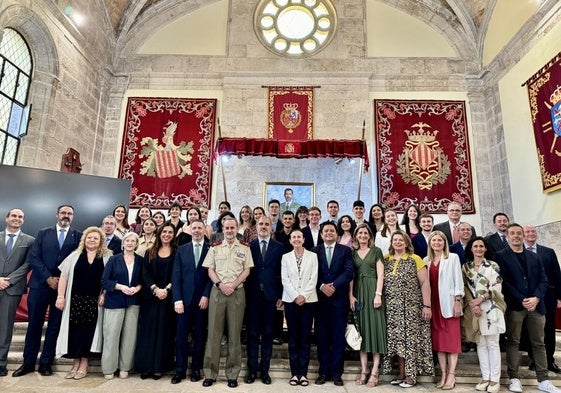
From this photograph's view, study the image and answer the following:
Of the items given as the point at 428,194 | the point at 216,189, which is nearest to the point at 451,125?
the point at 428,194

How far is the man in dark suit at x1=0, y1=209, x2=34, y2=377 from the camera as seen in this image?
3549 mm

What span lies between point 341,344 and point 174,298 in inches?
61.1

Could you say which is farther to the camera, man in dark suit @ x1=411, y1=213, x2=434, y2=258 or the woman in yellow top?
man in dark suit @ x1=411, y1=213, x2=434, y2=258

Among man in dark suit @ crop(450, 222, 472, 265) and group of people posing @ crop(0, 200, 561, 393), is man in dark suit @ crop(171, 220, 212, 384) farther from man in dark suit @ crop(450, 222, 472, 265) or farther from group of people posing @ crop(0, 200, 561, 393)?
man in dark suit @ crop(450, 222, 472, 265)

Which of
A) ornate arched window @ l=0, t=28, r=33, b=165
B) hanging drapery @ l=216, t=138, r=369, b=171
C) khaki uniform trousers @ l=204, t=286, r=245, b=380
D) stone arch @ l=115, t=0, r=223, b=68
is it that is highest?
stone arch @ l=115, t=0, r=223, b=68

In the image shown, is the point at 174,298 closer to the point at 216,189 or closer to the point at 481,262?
the point at 481,262

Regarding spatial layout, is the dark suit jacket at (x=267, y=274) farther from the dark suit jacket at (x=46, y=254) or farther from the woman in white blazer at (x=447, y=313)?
the dark suit jacket at (x=46, y=254)

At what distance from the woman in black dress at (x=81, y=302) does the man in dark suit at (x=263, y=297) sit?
4.54 ft

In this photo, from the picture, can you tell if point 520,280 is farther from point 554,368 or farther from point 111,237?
point 111,237

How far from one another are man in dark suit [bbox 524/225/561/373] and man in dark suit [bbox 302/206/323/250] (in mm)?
2086

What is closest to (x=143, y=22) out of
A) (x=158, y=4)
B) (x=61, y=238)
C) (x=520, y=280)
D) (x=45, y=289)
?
(x=158, y=4)

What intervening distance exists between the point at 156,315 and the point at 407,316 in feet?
7.44

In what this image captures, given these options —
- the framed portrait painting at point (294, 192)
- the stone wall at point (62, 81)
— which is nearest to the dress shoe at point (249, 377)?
the framed portrait painting at point (294, 192)

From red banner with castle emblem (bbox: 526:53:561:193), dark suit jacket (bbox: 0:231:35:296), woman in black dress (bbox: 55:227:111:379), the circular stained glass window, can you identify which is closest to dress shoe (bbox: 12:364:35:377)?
woman in black dress (bbox: 55:227:111:379)
